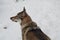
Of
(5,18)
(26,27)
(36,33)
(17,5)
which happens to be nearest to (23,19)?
(26,27)

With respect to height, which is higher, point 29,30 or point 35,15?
point 35,15

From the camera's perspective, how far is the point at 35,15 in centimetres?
774

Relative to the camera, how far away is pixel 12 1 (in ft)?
29.0

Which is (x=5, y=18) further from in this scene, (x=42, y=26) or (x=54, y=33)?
(x=54, y=33)

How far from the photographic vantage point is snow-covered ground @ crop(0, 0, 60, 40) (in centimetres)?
661

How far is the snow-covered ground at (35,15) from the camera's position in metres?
6.61

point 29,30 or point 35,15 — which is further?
point 35,15

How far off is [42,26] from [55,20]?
0.64 metres

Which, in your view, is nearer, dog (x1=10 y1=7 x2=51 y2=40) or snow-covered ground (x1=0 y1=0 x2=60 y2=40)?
dog (x1=10 y1=7 x2=51 y2=40)

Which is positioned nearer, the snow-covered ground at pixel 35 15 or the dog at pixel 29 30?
the dog at pixel 29 30

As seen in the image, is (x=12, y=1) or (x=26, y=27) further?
(x=12, y=1)

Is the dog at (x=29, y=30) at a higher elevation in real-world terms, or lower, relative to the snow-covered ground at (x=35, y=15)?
lower

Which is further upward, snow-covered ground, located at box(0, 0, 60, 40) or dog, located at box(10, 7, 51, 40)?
snow-covered ground, located at box(0, 0, 60, 40)

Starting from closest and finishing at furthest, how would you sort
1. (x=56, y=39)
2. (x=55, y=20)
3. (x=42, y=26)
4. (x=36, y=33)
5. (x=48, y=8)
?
1. (x=36, y=33)
2. (x=56, y=39)
3. (x=42, y=26)
4. (x=55, y=20)
5. (x=48, y=8)
